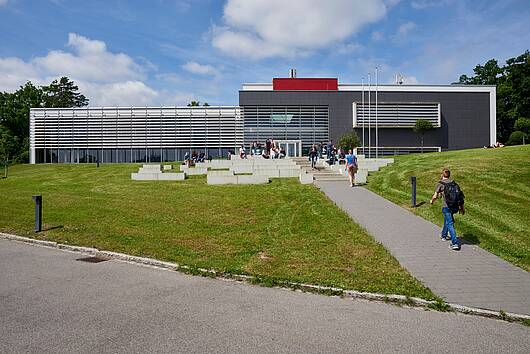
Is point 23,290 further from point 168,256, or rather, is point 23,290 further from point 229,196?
point 229,196

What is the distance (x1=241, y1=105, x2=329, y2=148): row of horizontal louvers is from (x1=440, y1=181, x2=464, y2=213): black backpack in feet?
135

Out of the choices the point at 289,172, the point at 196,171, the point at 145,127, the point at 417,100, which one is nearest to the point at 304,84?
the point at 417,100

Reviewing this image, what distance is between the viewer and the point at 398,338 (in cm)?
466

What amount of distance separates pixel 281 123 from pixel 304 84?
7.16m

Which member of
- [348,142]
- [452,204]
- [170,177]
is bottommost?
[452,204]

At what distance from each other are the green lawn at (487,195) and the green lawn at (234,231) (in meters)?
2.71

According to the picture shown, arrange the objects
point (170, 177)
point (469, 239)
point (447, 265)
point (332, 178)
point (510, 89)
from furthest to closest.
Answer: point (510, 89)
point (170, 177)
point (332, 178)
point (469, 239)
point (447, 265)

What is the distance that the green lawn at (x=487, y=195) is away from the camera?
940cm

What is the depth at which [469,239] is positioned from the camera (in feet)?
31.4

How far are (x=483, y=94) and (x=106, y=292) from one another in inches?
2181

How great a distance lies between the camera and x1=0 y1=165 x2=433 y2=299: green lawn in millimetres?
7352

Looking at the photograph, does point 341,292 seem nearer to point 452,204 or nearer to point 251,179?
point 452,204

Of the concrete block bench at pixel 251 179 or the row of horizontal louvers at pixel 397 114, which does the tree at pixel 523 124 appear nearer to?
the row of horizontal louvers at pixel 397 114

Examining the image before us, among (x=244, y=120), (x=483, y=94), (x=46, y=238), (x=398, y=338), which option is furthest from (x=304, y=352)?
(x=483, y=94)
